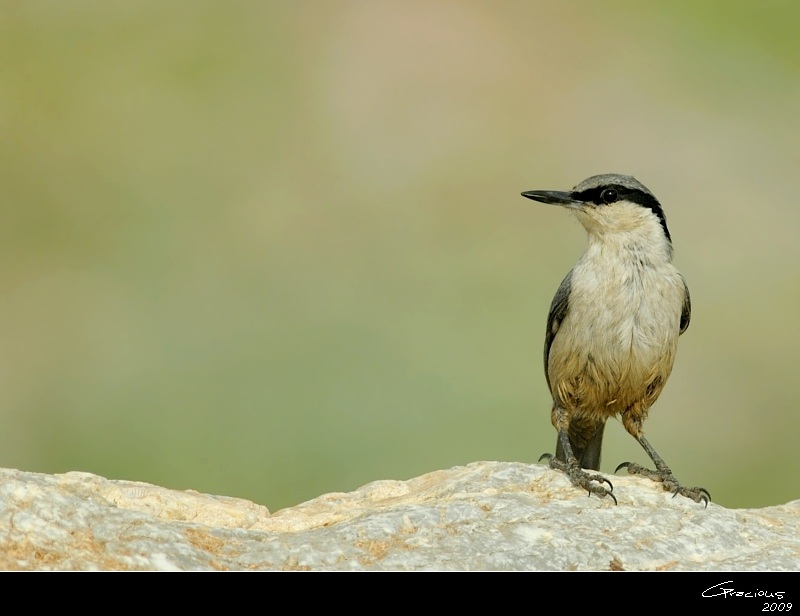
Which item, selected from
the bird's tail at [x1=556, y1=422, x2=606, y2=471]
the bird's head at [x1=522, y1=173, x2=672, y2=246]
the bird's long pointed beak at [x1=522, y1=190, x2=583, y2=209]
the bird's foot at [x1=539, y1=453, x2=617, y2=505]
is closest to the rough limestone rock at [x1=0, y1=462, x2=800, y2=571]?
the bird's foot at [x1=539, y1=453, x2=617, y2=505]

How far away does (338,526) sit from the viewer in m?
4.41

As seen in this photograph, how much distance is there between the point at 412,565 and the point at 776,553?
1725 mm

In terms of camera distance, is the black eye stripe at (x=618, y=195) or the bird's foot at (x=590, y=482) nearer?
the bird's foot at (x=590, y=482)

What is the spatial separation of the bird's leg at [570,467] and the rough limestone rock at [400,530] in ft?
0.27

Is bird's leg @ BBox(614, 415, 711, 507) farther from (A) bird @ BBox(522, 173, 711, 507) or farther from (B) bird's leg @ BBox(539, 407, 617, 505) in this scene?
(B) bird's leg @ BBox(539, 407, 617, 505)

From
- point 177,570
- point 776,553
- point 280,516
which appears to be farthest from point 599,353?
point 177,570

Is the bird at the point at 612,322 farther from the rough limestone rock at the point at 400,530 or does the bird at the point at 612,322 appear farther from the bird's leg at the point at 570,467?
the rough limestone rock at the point at 400,530

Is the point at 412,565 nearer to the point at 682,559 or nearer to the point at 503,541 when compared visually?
the point at 503,541

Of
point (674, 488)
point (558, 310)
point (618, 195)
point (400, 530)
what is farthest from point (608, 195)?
point (400, 530)

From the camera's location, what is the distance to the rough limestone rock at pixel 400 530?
154 inches

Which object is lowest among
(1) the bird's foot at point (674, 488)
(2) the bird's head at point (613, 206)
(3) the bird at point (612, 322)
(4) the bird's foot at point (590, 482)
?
(1) the bird's foot at point (674, 488)

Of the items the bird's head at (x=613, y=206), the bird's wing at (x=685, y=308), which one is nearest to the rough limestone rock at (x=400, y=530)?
the bird's wing at (x=685, y=308)

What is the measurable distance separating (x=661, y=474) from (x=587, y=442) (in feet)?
2.99

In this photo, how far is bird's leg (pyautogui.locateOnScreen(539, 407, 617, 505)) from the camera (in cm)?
518
